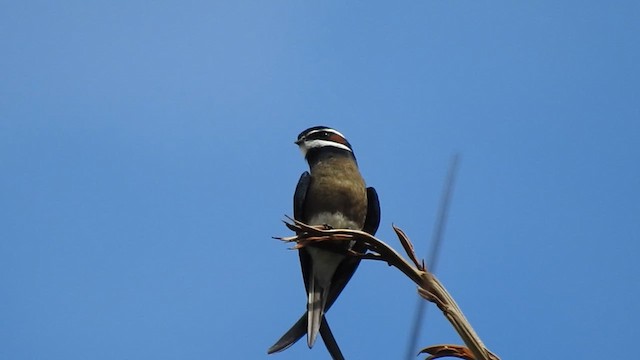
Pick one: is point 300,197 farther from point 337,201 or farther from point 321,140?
point 321,140

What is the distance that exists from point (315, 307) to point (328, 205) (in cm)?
128

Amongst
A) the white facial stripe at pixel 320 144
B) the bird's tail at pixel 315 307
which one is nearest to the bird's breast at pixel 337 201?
the white facial stripe at pixel 320 144

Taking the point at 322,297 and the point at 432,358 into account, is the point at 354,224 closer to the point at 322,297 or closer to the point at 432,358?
the point at 322,297

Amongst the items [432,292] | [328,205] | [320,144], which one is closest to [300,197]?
[328,205]

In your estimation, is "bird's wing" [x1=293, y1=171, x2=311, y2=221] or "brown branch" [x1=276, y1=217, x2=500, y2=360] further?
"bird's wing" [x1=293, y1=171, x2=311, y2=221]

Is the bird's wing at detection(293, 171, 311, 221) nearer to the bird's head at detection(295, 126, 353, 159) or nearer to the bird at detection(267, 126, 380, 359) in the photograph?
the bird at detection(267, 126, 380, 359)

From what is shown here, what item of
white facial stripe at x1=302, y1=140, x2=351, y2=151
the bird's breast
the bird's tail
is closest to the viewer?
the bird's tail

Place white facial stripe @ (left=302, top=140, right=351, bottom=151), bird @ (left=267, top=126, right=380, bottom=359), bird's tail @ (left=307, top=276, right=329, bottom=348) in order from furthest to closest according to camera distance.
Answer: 1. white facial stripe @ (left=302, top=140, right=351, bottom=151)
2. bird @ (left=267, top=126, right=380, bottom=359)
3. bird's tail @ (left=307, top=276, right=329, bottom=348)

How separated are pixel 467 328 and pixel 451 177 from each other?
0.39 meters

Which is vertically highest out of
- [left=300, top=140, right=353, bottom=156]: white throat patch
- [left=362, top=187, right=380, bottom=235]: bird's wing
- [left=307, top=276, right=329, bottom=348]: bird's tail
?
[left=300, top=140, right=353, bottom=156]: white throat patch

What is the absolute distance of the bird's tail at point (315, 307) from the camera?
3.78 meters

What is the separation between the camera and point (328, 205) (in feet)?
17.9

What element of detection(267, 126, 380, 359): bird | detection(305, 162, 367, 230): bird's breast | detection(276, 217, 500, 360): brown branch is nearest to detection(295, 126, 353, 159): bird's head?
detection(267, 126, 380, 359): bird

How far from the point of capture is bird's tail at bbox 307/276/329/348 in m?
3.78
